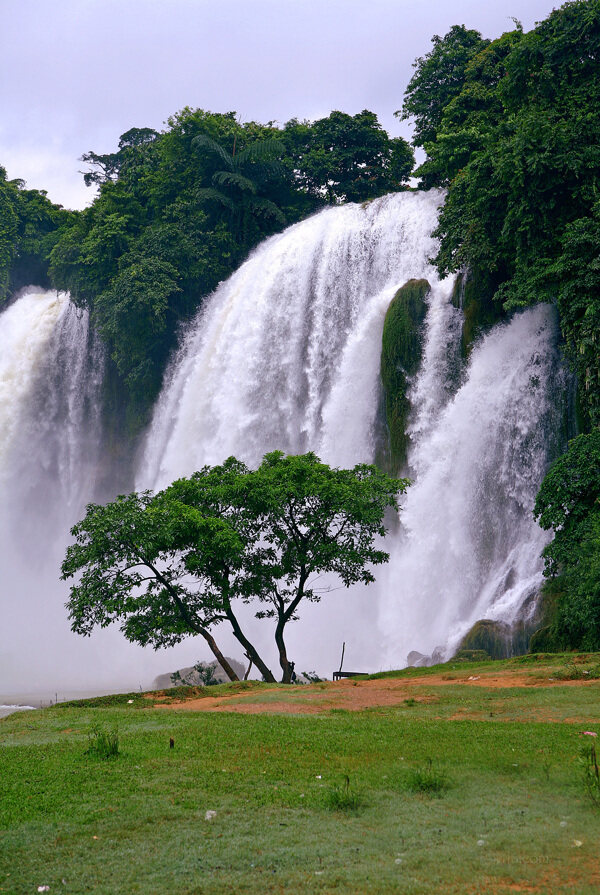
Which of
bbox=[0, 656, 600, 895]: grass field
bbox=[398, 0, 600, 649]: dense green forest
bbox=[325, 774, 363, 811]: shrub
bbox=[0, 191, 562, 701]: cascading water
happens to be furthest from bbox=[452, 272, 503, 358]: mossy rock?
bbox=[325, 774, 363, 811]: shrub

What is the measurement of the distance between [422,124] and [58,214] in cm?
2572

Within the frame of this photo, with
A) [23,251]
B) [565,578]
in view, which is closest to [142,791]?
[565,578]

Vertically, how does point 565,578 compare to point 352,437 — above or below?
below

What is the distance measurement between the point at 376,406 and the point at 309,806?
65.2ft

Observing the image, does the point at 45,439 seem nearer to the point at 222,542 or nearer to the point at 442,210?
the point at 442,210

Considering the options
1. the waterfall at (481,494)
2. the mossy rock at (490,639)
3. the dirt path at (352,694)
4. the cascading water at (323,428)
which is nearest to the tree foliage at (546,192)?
the waterfall at (481,494)

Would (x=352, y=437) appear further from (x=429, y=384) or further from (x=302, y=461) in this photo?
(x=302, y=461)

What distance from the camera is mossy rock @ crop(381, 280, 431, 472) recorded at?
78.0 feet

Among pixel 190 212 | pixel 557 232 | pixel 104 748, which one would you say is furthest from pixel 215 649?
pixel 190 212

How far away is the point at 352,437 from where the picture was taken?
83.8ft

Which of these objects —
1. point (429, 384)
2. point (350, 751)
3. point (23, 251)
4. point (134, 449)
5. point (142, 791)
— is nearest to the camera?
point (142, 791)

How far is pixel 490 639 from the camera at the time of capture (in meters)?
17.3

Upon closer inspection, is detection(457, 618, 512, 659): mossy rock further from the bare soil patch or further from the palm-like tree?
the palm-like tree

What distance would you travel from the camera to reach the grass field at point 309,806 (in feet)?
15.7
